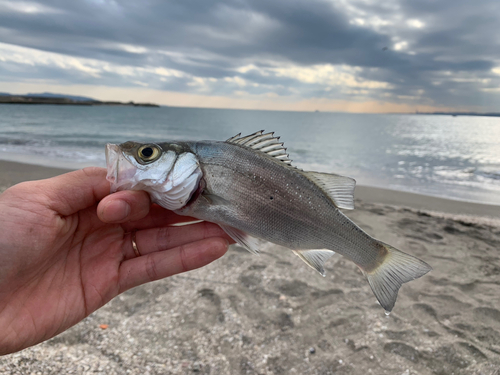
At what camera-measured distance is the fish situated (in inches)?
91.9

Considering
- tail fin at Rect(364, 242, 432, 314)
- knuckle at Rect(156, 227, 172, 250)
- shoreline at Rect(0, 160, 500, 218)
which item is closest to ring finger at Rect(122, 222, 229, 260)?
knuckle at Rect(156, 227, 172, 250)

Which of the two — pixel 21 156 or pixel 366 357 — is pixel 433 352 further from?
pixel 21 156

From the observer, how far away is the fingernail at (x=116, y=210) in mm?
2029

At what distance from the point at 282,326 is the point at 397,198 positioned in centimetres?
824

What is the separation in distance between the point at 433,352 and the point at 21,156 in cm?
1892

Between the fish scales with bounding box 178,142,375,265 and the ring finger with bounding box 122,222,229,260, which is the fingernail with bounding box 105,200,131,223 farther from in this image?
the ring finger with bounding box 122,222,229,260

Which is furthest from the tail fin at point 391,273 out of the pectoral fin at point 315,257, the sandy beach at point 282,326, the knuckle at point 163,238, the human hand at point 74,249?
the knuckle at point 163,238

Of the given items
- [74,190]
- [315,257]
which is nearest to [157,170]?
[74,190]

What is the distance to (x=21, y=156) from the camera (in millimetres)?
16047

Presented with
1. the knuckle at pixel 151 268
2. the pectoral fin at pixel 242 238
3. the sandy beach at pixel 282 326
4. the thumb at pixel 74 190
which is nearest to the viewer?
the thumb at pixel 74 190

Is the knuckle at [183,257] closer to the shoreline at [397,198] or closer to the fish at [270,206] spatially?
the fish at [270,206]

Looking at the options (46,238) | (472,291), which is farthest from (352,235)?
(472,291)

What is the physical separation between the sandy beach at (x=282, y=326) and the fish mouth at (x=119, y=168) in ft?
7.08

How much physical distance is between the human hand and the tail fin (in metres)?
1.24
